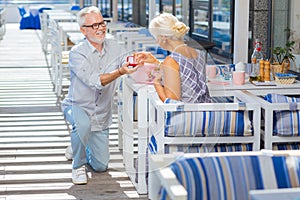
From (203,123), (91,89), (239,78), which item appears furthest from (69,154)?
(203,123)

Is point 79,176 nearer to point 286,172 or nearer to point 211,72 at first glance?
point 211,72

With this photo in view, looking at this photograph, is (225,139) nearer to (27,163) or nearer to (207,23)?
(27,163)

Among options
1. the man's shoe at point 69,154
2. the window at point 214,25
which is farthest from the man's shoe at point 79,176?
the window at point 214,25

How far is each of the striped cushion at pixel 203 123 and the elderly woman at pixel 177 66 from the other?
0.24 metres

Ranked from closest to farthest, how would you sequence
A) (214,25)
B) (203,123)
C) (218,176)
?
(218,176), (203,123), (214,25)

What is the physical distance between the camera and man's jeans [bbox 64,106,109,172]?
174 inches

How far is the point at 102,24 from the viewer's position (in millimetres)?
4328

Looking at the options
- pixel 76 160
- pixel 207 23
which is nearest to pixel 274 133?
pixel 76 160

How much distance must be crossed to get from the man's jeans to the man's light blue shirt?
56mm

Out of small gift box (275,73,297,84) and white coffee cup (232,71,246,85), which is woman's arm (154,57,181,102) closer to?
white coffee cup (232,71,246,85)

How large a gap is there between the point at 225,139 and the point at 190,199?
113 cm

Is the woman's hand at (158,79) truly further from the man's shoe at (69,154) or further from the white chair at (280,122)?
the man's shoe at (69,154)

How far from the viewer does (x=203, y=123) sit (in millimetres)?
3471

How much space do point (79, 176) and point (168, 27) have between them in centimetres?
123
